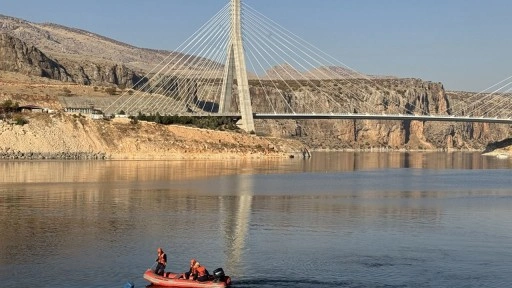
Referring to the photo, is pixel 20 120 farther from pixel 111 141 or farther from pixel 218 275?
pixel 218 275

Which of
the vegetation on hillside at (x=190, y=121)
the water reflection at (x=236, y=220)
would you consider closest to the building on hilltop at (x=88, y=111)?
the vegetation on hillside at (x=190, y=121)

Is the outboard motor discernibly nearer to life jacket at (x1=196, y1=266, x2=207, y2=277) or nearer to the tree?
life jacket at (x1=196, y1=266, x2=207, y2=277)

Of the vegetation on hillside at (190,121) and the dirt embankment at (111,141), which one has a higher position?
the vegetation on hillside at (190,121)

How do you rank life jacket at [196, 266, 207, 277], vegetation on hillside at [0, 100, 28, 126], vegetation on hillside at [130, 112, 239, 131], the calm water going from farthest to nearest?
vegetation on hillside at [130, 112, 239, 131] < vegetation on hillside at [0, 100, 28, 126] < the calm water < life jacket at [196, 266, 207, 277]

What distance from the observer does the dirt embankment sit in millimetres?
118812

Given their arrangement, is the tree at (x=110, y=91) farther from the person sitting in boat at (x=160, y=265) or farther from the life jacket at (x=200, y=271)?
the life jacket at (x=200, y=271)

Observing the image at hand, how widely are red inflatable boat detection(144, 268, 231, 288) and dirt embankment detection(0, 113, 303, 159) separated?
89964 millimetres

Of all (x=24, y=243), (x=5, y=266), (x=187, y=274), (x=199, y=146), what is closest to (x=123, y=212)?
(x=24, y=243)

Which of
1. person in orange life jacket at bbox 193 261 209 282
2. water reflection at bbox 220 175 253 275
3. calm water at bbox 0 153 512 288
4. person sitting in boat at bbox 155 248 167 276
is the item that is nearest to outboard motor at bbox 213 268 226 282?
person in orange life jacket at bbox 193 261 209 282

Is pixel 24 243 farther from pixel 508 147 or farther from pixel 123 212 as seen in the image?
pixel 508 147

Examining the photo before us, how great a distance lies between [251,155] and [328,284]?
98.1 m

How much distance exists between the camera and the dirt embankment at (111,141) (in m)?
119

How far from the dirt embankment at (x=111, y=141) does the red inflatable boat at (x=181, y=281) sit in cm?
8996

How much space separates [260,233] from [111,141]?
275 feet
